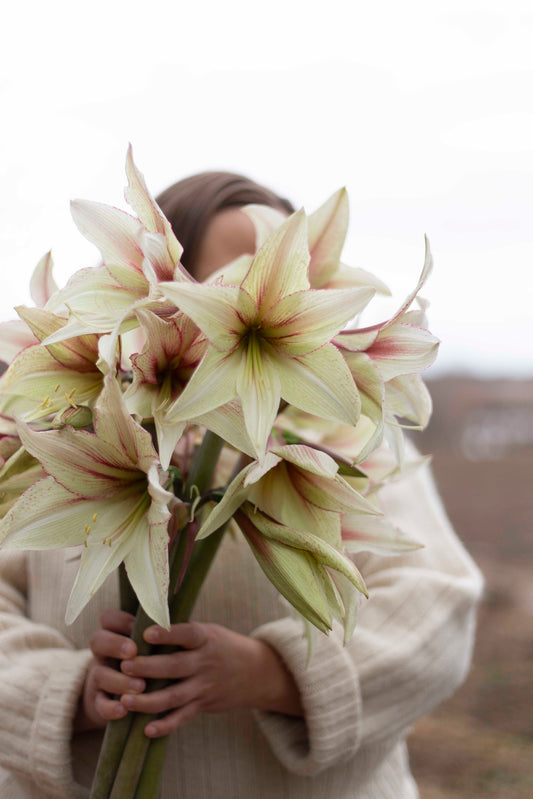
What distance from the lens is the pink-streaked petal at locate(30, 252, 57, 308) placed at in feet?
1.46

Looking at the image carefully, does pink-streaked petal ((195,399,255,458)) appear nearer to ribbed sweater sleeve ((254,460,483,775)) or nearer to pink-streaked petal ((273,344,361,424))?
pink-streaked petal ((273,344,361,424))

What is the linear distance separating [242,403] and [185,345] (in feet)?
0.16

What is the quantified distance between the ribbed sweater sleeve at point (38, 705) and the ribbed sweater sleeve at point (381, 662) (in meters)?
0.15

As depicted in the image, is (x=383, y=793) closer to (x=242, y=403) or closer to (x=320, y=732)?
(x=320, y=732)

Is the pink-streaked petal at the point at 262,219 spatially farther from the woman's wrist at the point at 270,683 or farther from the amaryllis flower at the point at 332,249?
the woman's wrist at the point at 270,683

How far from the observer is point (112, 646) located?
1.46 feet

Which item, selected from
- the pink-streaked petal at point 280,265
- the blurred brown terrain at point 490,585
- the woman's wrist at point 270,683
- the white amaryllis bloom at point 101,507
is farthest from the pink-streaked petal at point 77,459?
the blurred brown terrain at point 490,585

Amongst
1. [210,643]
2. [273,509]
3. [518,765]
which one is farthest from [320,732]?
[518,765]

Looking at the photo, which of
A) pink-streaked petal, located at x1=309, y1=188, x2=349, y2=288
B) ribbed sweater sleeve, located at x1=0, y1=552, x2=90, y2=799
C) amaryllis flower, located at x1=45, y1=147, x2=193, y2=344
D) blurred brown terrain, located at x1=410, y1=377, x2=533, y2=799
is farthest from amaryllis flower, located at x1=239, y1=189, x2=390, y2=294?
blurred brown terrain, located at x1=410, y1=377, x2=533, y2=799

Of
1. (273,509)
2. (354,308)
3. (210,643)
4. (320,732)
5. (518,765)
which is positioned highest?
(354,308)

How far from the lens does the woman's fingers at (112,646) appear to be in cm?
43

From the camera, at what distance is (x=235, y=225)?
0.70m

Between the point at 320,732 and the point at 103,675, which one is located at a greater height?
the point at 103,675

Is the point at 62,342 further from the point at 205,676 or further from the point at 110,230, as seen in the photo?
the point at 205,676
